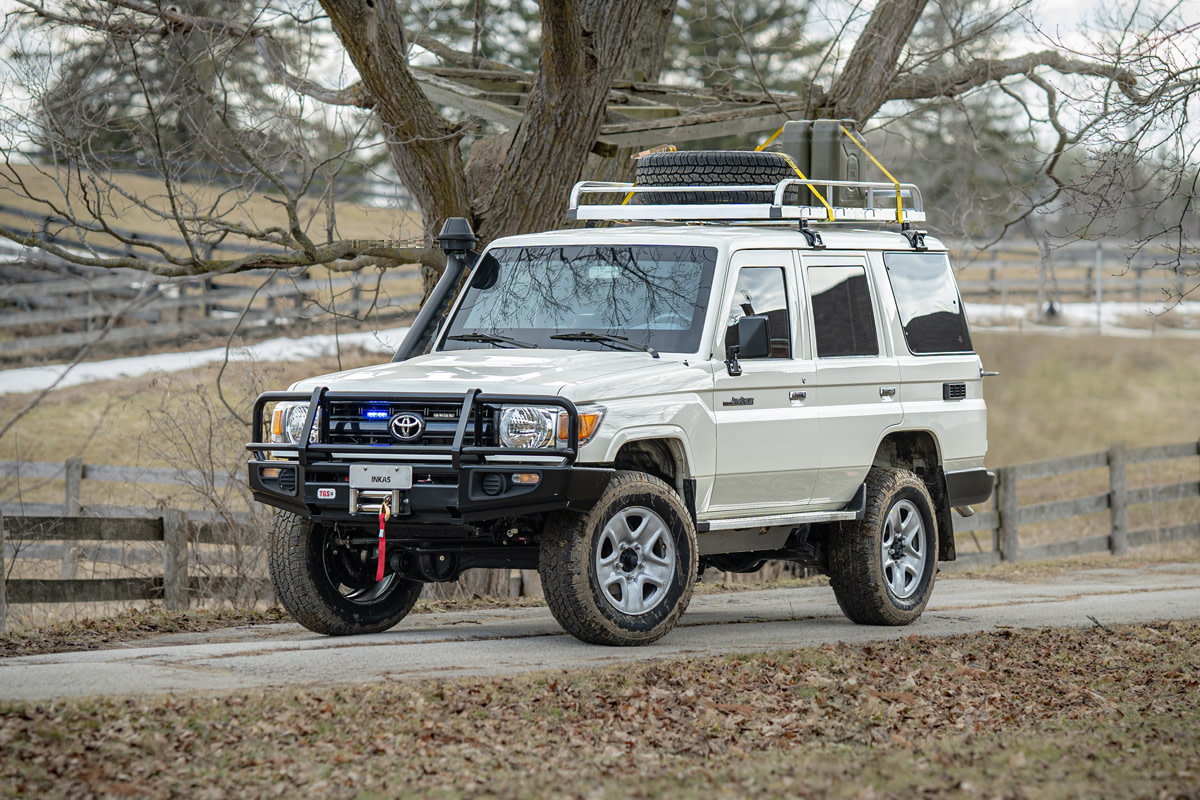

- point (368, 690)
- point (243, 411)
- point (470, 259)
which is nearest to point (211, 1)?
point (243, 411)

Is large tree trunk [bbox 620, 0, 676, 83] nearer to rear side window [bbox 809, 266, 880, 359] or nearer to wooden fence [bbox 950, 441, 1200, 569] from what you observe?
wooden fence [bbox 950, 441, 1200, 569]

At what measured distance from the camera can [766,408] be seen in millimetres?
9188

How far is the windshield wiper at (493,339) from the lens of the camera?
9039mm

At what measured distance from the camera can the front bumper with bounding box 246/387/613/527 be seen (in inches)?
306

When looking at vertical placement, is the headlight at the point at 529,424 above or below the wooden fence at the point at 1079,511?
above

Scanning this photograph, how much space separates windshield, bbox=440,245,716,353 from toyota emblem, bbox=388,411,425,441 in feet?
3.98

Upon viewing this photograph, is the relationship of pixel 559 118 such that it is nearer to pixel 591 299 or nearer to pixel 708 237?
pixel 708 237

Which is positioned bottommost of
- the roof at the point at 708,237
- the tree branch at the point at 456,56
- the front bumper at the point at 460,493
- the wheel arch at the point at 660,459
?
the front bumper at the point at 460,493

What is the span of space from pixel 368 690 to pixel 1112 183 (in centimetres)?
553

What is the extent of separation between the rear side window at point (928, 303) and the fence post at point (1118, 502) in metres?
6.74

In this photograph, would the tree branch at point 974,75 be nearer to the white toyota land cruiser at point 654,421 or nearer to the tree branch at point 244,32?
the white toyota land cruiser at point 654,421

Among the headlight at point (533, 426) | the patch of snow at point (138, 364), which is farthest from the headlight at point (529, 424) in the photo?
the patch of snow at point (138, 364)

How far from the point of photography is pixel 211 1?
1358 centimetres

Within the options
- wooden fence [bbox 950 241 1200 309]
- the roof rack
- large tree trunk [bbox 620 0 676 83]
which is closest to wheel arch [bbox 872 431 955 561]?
the roof rack
